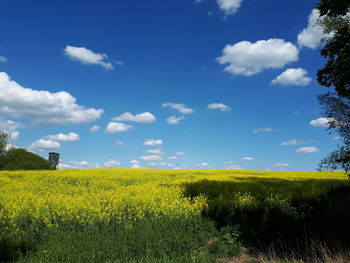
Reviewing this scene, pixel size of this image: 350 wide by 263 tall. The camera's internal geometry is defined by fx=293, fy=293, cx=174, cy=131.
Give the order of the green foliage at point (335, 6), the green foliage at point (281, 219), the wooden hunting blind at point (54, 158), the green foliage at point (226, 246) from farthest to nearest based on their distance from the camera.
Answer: the wooden hunting blind at point (54, 158) → the green foliage at point (335, 6) → the green foliage at point (281, 219) → the green foliage at point (226, 246)

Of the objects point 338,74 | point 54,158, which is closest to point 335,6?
point 338,74

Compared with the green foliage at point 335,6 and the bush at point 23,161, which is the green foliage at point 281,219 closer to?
the green foliage at point 335,6

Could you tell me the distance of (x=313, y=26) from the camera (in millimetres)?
24688

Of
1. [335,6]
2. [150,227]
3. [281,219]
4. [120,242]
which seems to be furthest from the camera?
[335,6]

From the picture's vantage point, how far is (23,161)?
114ft

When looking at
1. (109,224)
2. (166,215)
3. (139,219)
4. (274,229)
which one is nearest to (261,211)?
(274,229)

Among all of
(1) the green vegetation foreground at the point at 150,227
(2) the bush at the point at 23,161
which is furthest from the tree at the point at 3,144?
(1) the green vegetation foreground at the point at 150,227

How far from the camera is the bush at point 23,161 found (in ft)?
112

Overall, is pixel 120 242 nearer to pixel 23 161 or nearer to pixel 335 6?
pixel 335 6

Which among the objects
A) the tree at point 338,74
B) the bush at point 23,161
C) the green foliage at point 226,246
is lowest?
the green foliage at point 226,246

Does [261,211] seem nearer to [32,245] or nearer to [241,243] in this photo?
[241,243]

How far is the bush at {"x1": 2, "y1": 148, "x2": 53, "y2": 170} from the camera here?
3425cm

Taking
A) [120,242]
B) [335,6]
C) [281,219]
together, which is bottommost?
[120,242]

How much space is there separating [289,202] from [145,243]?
23.0 feet
